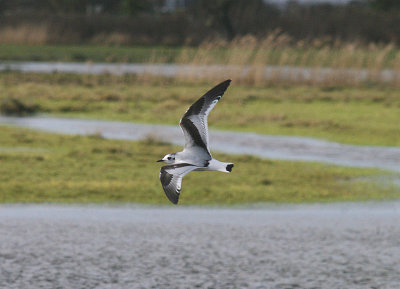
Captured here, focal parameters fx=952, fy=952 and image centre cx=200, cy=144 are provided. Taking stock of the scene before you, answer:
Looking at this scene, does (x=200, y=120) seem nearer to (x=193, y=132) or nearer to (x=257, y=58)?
(x=193, y=132)

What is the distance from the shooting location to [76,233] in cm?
1578

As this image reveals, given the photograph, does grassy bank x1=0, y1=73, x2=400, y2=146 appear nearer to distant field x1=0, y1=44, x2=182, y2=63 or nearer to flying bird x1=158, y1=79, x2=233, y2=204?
distant field x1=0, y1=44, x2=182, y2=63

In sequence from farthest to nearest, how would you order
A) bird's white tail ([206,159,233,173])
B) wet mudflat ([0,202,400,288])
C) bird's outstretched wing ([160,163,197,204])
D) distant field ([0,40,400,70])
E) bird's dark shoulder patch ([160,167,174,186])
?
distant field ([0,40,400,70])
wet mudflat ([0,202,400,288])
bird's dark shoulder patch ([160,167,174,186])
bird's outstretched wing ([160,163,197,204])
bird's white tail ([206,159,233,173])

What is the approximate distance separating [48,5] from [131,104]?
57554 millimetres

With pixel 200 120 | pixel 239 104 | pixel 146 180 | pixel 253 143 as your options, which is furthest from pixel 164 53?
pixel 200 120

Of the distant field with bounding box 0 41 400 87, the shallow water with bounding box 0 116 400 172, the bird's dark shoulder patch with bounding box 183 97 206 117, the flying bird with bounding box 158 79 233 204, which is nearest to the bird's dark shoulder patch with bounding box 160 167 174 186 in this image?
the flying bird with bounding box 158 79 233 204

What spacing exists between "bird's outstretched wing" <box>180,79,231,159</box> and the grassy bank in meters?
19.3

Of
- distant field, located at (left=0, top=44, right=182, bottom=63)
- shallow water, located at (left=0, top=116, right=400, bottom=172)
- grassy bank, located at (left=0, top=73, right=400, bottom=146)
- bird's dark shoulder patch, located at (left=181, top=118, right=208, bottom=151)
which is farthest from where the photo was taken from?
distant field, located at (left=0, top=44, right=182, bottom=63)

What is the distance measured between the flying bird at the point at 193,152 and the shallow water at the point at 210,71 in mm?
28484

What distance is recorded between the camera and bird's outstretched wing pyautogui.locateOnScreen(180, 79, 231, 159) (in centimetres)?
679

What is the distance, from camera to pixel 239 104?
113ft

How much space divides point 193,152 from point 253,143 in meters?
18.7

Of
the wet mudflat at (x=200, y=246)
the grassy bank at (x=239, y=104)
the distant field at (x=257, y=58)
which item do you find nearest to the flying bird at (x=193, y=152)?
the wet mudflat at (x=200, y=246)

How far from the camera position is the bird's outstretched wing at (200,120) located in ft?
22.3
